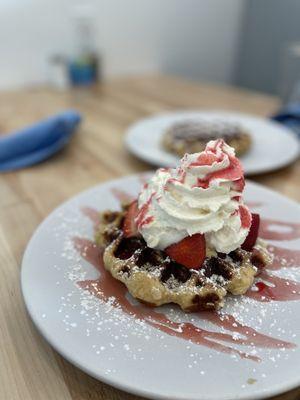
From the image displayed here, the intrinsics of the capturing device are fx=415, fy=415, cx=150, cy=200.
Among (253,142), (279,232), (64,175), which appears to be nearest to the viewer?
(279,232)

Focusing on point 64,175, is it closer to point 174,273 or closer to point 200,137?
point 200,137

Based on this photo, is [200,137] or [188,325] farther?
[200,137]

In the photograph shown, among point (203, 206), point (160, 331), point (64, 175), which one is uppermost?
point (203, 206)

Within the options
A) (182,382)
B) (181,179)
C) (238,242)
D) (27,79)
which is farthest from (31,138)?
(27,79)

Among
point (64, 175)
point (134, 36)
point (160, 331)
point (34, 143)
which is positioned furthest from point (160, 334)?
point (134, 36)

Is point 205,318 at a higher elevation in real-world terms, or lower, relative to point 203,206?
lower

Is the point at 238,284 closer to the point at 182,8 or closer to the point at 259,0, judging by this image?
the point at 182,8

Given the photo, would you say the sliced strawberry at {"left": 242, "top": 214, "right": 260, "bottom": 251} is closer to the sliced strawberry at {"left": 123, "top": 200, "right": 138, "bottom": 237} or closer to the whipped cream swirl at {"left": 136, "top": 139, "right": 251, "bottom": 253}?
the whipped cream swirl at {"left": 136, "top": 139, "right": 251, "bottom": 253}

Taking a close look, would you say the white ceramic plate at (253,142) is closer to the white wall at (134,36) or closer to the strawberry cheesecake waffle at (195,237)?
the strawberry cheesecake waffle at (195,237)
